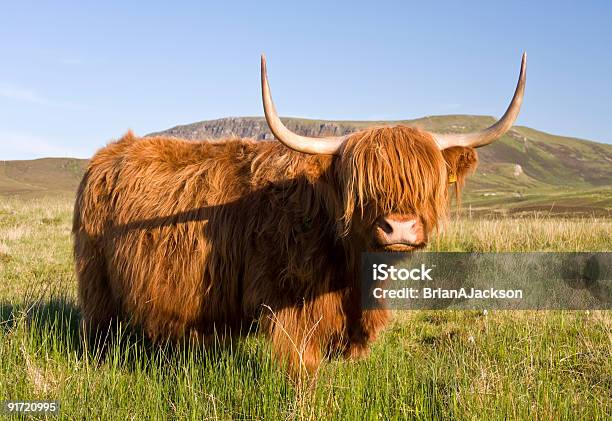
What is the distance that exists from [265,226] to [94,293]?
1.60 metres

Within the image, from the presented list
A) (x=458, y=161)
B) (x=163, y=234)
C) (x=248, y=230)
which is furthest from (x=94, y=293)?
(x=458, y=161)

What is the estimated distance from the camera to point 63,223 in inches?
444

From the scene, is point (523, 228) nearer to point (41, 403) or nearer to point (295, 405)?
point (295, 405)

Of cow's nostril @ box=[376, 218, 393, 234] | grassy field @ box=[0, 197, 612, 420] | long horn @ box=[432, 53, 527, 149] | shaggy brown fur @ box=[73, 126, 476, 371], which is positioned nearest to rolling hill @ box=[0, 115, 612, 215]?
shaggy brown fur @ box=[73, 126, 476, 371]

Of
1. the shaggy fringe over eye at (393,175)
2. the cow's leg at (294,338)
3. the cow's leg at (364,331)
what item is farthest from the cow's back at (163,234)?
the shaggy fringe over eye at (393,175)

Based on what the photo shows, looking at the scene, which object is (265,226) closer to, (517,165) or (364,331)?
(364,331)

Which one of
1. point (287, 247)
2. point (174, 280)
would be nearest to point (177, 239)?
point (174, 280)

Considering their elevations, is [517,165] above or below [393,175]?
above

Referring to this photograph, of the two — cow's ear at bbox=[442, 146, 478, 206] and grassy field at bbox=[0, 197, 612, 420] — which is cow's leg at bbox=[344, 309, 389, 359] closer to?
grassy field at bbox=[0, 197, 612, 420]

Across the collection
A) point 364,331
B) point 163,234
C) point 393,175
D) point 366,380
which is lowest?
point 366,380

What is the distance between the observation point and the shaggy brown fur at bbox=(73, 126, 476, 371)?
2.85m

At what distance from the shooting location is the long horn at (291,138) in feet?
8.68

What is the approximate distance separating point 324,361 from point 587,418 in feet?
4.38

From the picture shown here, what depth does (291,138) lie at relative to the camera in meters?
2.91
